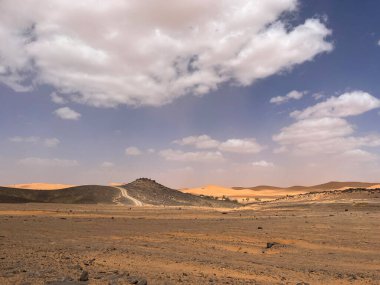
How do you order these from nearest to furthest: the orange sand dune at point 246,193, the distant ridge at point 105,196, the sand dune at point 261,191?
1. the distant ridge at point 105,196
2. the orange sand dune at point 246,193
3. the sand dune at point 261,191

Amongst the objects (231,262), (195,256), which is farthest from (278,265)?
(195,256)

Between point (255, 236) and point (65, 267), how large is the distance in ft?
29.4

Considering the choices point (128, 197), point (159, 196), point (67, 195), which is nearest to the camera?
point (128, 197)

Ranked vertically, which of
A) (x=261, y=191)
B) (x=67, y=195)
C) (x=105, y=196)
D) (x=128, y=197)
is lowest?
(x=128, y=197)

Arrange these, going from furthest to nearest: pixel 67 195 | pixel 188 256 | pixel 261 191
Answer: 1. pixel 261 191
2. pixel 67 195
3. pixel 188 256

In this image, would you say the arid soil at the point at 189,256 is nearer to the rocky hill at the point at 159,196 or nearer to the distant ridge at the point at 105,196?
the distant ridge at the point at 105,196

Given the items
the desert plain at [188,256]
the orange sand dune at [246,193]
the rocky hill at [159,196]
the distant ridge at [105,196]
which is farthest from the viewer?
the orange sand dune at [246,193]

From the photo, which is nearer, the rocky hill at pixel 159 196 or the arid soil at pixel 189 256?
the arid soil at pixel 189 256

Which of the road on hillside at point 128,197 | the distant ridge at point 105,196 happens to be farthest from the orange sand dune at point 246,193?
the road on hillside at point 128,197

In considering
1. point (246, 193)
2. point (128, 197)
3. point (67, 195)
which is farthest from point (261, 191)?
point (67, 195)

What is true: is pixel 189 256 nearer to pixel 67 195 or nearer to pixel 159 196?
pixel 67 195

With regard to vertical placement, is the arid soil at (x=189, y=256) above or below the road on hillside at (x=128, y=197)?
below

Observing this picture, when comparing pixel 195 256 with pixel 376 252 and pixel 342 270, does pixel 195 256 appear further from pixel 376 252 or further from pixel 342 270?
pixel 376 252

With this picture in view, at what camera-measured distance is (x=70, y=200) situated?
4753cm
